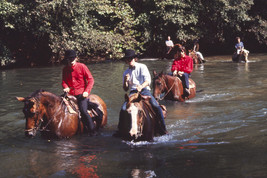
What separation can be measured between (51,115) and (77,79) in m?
1.10

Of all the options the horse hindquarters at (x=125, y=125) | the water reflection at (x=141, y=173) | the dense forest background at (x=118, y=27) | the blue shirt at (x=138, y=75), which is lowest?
the water reflection at (x=141, y=173)

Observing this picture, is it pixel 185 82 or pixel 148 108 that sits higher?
pixel 185 82

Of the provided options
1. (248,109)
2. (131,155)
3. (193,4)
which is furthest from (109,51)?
(131,155)

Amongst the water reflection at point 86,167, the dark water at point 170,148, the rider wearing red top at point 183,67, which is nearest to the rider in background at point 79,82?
the dark water at point 170,148

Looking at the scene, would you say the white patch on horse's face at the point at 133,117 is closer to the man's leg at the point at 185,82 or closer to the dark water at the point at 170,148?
the dark water at the point at 170,148

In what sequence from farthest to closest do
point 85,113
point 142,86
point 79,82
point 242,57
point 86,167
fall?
point 242,57, point 79,82, point 85,113, point 142,86, point 86,167

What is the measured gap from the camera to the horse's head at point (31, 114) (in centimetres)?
730

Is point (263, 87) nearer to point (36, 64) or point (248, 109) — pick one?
point (248, 109)

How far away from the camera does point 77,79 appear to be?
336 inches

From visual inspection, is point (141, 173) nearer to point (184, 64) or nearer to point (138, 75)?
point (138, 75)

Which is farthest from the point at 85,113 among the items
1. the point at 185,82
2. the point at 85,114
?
the point at 185,82

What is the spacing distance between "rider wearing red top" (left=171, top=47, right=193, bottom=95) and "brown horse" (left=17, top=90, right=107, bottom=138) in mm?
5288

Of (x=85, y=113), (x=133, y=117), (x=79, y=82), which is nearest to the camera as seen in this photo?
(x=133, y=117)

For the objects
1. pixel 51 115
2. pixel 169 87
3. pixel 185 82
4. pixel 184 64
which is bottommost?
pixel 51 115
